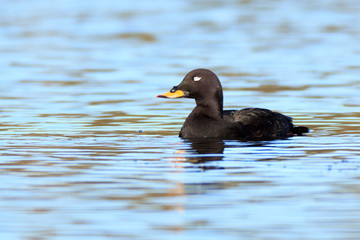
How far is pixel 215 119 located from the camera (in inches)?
535

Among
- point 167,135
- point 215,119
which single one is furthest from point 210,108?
point 167,135

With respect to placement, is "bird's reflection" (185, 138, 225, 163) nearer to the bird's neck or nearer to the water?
the water

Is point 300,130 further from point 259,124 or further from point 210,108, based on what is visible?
point 210,108

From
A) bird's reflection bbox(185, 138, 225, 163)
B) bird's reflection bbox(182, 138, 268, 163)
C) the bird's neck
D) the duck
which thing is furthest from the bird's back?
bird's reflection bbox(185, 138, 225, 163)

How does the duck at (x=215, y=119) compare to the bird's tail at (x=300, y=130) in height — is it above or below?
above

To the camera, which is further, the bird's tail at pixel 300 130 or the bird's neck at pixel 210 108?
the bird's tail at pixel 300 130

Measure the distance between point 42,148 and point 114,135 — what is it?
1561 mm

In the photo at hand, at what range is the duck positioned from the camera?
13406mm

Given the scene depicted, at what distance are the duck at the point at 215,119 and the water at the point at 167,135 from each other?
0.38 metres

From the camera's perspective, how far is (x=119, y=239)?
7684 mm

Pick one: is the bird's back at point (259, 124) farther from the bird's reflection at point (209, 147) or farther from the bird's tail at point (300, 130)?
the bird's reflection at point (209, 147)

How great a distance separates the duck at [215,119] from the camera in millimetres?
13406

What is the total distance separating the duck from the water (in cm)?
38

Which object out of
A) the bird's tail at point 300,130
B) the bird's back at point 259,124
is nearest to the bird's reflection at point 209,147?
the bird's back at point 259,124
